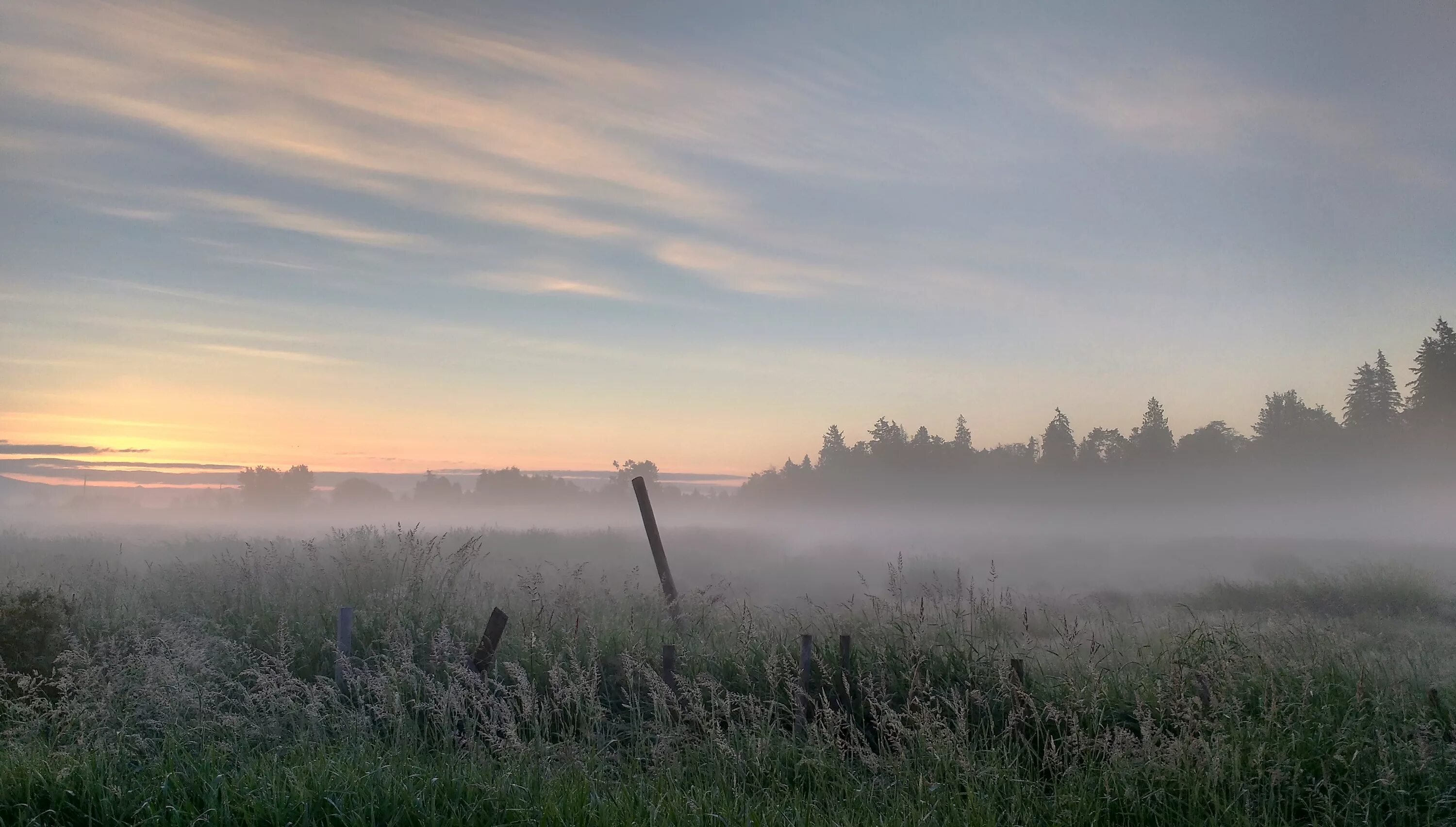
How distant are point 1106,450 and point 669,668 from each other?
71.5 m

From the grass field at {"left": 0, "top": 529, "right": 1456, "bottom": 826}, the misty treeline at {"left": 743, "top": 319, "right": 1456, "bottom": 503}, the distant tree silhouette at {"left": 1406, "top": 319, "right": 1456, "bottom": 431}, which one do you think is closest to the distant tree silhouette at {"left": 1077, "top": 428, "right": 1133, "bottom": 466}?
the misty treeline at {"left": 743, "top": 319, "right": 1456, "bottom": 503}

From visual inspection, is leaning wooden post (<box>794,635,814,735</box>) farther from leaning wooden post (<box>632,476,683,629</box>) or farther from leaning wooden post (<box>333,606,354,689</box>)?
leaning wooden post (<box>333,606,354,689</box>)

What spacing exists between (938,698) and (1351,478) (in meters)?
63.6

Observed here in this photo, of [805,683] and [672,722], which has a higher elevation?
[805,683]

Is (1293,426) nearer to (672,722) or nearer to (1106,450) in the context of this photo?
(1106,450)

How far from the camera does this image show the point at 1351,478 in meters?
56.2

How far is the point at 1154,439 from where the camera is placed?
226 feet

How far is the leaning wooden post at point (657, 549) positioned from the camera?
1223 centimetres

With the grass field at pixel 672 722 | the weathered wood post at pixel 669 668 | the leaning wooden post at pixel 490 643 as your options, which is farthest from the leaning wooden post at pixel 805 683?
the leaning wooden post at pixel 490 643

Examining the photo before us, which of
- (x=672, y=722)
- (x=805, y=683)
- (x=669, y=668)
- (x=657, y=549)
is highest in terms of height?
(x=657, y=549)

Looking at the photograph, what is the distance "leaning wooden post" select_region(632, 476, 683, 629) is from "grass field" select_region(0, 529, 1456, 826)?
0.79m

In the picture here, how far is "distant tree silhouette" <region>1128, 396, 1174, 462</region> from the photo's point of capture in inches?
2682

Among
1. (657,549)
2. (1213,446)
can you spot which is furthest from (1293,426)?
(657,549)

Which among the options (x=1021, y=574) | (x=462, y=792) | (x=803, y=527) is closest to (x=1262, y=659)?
(x=462, y=792)
